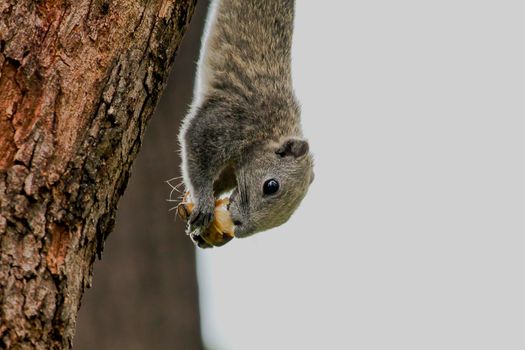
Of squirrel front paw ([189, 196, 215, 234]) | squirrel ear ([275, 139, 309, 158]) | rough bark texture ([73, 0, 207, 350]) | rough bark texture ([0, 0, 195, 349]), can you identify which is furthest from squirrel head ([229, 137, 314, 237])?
rough bark texture ([0, 0, 195, 349])

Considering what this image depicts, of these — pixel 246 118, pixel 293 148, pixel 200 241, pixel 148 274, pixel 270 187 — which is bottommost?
pixel 148 274

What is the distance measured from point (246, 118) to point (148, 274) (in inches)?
48.0

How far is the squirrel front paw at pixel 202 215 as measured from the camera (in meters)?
4.82

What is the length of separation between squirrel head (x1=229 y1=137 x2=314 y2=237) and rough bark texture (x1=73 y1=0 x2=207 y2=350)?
2.71 feet

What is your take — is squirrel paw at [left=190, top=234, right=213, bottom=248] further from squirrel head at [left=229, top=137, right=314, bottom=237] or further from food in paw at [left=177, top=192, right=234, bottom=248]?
squirrel head at [left=229, top=137, right=314, bottom=237]

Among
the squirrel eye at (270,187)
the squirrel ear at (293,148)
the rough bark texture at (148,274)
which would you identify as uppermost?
the squirrel ear at (293,148)

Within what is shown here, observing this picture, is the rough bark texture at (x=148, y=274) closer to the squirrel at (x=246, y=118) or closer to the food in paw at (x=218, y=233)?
the squirrel at (x=246, y=118)

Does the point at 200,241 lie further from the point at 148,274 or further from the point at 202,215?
the point at 148,274

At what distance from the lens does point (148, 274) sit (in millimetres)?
5566

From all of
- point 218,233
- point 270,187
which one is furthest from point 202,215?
point 270,187

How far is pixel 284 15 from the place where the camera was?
545 cm

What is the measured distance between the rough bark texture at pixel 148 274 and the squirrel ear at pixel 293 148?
1.05 meters

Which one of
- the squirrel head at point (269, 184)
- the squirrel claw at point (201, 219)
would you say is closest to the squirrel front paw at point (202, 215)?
the squirrel claw at point (201, 219)

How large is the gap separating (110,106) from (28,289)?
0.71 metres
